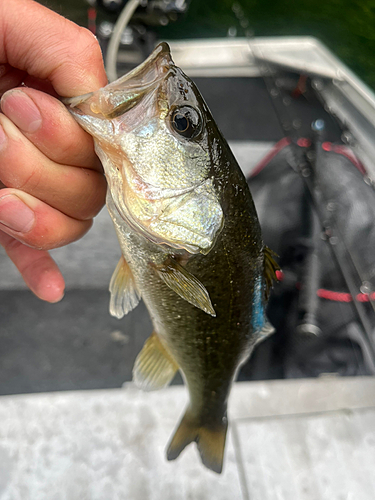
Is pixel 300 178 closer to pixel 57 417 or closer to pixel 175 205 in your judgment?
pixel 175 205

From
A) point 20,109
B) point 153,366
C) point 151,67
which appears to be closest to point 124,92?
point 151,67

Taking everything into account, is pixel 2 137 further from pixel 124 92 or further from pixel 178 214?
pixel 178 214

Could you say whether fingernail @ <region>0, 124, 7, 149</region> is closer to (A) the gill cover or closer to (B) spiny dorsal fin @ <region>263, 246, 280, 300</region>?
(A) the gill cover

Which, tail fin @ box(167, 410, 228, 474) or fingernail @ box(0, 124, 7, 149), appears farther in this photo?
tail fin @ box(167, 410, 228, 474)

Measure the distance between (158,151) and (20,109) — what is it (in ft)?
0.86

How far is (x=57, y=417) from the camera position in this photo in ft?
4.42

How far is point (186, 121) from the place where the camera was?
70cm

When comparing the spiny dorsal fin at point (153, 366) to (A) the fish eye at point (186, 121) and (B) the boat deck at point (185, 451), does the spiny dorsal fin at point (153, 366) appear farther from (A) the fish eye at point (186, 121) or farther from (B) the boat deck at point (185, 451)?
(A) the fish eye at point (186, 121)

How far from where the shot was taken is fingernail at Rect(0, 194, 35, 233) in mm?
693

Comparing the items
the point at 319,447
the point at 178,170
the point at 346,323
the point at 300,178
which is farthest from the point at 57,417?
the point at 300,178

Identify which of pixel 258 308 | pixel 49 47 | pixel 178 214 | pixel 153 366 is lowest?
pixel 153 366

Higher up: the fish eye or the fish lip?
the fish lip

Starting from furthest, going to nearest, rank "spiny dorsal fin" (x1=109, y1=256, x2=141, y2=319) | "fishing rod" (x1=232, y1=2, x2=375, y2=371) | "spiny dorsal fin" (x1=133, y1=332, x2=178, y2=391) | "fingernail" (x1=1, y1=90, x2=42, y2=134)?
1. "fishing rod" (x1=232, y1=2, x2=375, y2=371)
2. "spiny dorsal fin" (x1=133, y1=332, x2=178, y2=391)
3. "spiny dorsal fin" (x1=109, y1=256, x2=141, y2=319)
4. "fingernail" (x1=1, y1=90, x2=42, y2=134)

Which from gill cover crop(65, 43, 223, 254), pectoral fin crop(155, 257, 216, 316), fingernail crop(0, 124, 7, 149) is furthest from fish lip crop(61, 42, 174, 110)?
pectoral fin crop(155, 257, 216, 316)
